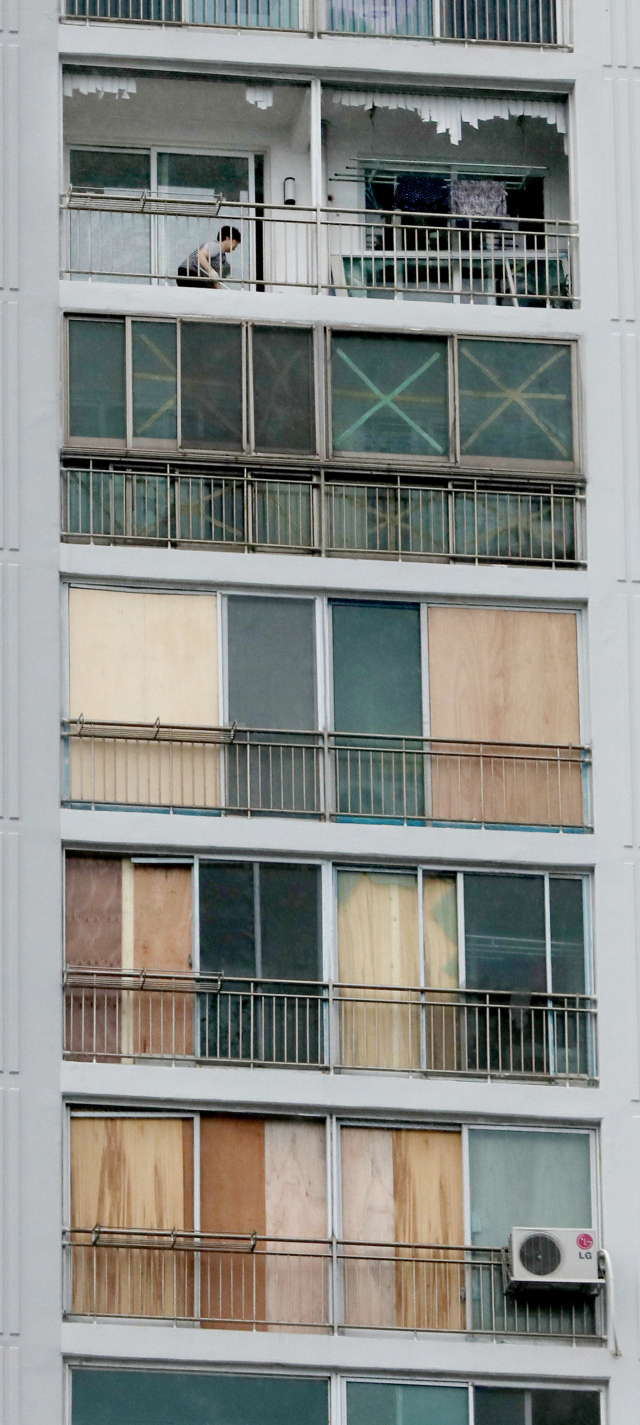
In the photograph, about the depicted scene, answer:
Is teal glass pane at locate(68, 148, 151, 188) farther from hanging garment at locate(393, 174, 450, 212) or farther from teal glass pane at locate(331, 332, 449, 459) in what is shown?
teal glass pane at locate(331, 332, 449, 459)

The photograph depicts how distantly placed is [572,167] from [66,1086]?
13112 mm

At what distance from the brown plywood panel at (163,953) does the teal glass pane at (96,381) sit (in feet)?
17.4

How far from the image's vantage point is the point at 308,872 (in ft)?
121

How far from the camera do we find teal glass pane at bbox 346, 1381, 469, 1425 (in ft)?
116

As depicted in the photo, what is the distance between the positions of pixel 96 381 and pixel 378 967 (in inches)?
301

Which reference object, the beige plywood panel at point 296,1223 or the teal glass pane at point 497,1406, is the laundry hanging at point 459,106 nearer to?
the beige plywood panel at point 296,1223

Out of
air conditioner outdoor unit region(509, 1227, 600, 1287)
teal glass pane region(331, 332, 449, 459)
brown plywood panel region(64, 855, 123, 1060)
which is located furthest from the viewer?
teal glass pane region(331, 332, 449, 459)

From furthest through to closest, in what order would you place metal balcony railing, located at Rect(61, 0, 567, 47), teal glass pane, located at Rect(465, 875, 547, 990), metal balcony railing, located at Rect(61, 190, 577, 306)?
1. metal balcony railing, located at Rect(61, 0, 567, 47)
2. metal balcony railing, located at Rect(61, 190, 577, 306)
3. teal glass pane, located at Rect(465, 875, 547, 990)

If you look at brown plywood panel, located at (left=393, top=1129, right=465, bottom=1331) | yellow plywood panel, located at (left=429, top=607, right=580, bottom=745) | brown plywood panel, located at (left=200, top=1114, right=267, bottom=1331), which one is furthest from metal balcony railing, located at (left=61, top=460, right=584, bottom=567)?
brown plywood panel, located at (left=393, top=1129, right=465, bottom=1331)

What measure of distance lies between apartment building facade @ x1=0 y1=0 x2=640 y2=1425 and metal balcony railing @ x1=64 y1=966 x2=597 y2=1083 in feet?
0.15

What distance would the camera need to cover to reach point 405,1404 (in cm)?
3556

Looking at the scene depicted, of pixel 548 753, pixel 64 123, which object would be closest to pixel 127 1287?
pixel 548 753

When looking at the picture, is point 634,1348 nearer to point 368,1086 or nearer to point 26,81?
point 368,1086

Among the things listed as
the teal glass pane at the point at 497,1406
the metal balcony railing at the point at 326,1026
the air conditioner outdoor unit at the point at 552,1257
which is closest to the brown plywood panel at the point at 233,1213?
the metal balcony railing at the point at 326,1026
